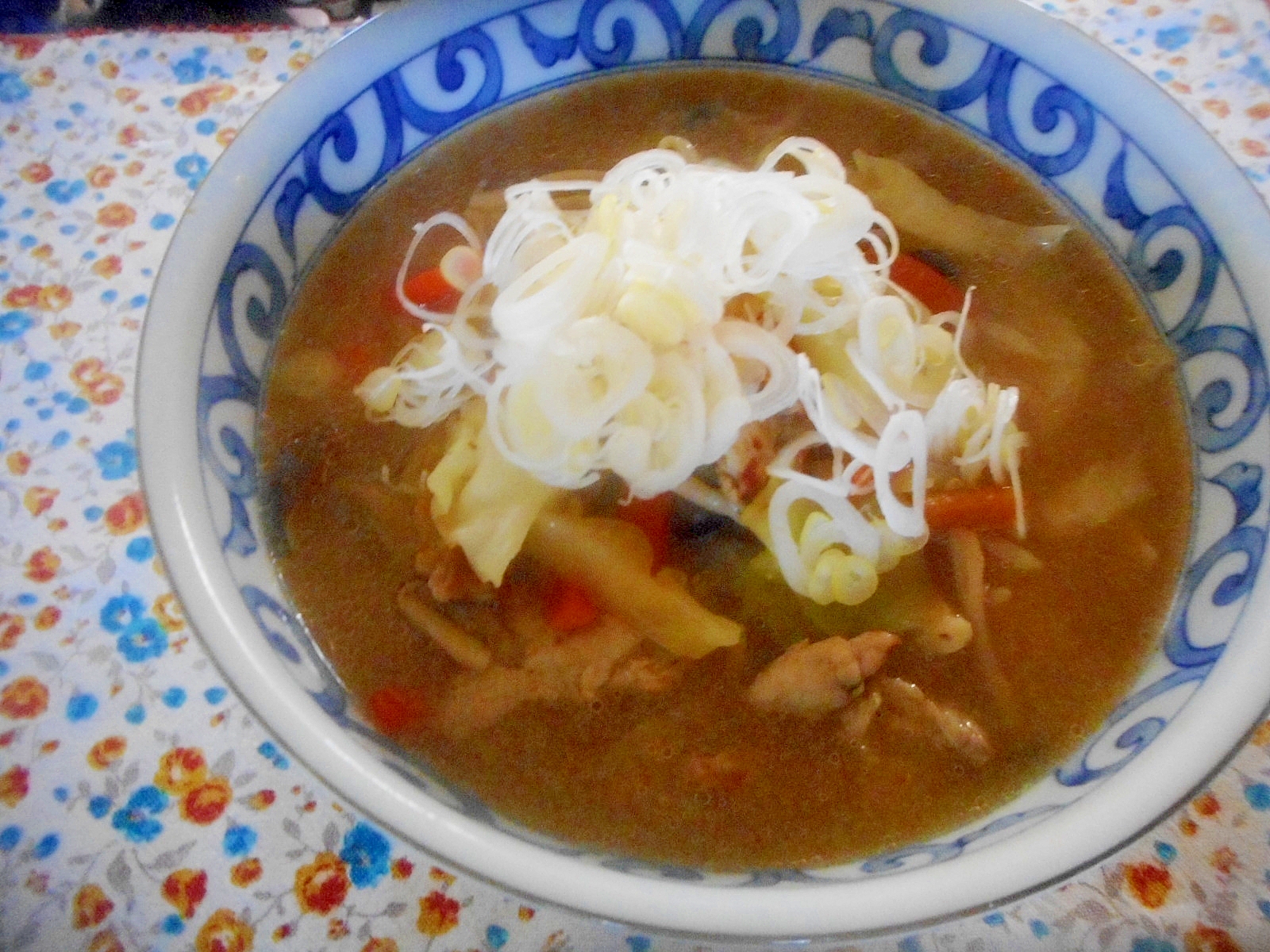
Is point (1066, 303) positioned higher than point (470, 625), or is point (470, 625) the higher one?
point (1066, 303)

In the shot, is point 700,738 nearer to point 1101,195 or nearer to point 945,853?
point 945,853

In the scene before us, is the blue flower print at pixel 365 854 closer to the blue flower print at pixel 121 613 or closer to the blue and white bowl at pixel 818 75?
the blue and white bowl at pixel 818 75

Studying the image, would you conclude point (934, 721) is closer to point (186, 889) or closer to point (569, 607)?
point (569, 607)

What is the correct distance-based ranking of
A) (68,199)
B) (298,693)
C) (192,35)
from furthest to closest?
(192,35)
(68,199)
(298,693)

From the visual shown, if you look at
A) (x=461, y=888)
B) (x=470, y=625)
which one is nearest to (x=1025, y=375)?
(x=470, y=625)

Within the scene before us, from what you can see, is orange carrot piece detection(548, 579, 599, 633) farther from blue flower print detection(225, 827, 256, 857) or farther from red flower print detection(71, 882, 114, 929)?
red flower print detection(71, 882, 114, 929)
